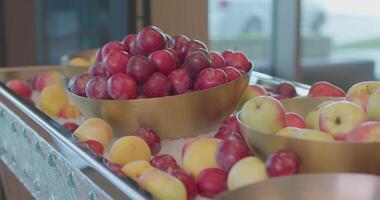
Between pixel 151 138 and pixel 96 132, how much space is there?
0.40 feet

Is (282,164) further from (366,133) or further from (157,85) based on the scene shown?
(157,85)

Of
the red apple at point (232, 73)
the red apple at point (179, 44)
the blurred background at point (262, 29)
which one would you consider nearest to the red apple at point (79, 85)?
the red apple at point (179, 44)

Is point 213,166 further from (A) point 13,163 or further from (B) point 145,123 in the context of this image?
(A) point 13,163

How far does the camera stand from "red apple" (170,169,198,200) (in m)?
0.94

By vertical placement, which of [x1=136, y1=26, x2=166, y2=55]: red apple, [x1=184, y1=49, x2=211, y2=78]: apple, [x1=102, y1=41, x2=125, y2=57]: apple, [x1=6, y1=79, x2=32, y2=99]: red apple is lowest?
[x1=6, y1=79, x2=32, y2=99]: red apple

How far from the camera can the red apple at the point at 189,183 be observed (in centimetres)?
94

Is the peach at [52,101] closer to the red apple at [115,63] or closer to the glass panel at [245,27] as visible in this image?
the red apple at [115,63]

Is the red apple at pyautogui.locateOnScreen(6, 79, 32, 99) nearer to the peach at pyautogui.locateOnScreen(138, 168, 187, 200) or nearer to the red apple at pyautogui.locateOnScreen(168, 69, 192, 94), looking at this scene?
the red apple at pyautogui.locateOnScreen(168, 69, 192, 94)

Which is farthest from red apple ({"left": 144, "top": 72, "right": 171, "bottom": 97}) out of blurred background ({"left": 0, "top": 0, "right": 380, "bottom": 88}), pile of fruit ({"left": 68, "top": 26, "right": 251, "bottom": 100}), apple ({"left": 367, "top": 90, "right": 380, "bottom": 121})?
blurred background ({"left": 0, "top": 0, "right": 380, "bottom": 88})

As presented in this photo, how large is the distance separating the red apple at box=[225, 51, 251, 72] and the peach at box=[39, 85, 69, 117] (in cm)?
44

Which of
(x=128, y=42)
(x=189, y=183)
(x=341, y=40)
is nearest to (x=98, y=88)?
(x=128, y=42)

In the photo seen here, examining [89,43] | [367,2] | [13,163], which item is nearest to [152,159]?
[13,163]

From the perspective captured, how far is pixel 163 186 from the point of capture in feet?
2.97

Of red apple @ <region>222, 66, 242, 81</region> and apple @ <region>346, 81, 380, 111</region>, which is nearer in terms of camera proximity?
apple @ <region>346, 81, 380, 111</region>
